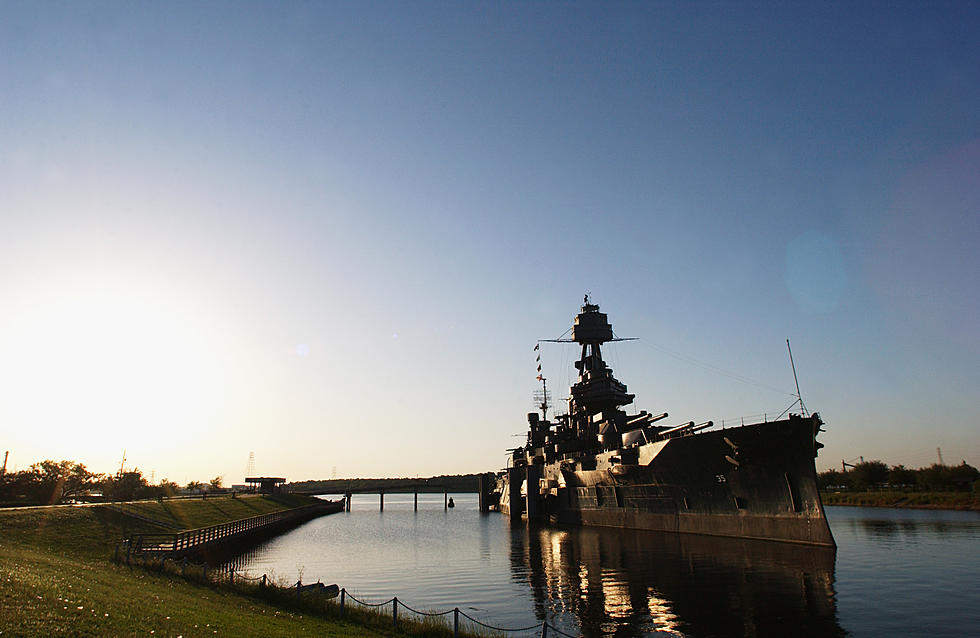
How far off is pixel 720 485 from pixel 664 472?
15.9 feet

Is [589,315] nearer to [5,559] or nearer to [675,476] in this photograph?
[675,476]

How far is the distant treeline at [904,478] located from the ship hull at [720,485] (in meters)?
56.9

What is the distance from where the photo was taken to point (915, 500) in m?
81.1

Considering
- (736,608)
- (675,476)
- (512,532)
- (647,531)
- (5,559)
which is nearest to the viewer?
(5,559)

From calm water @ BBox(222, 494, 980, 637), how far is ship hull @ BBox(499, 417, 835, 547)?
158 centimetres

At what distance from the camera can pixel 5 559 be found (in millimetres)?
19469

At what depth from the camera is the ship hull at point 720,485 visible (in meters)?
33.6

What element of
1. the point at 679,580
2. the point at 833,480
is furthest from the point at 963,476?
the point at 679,580

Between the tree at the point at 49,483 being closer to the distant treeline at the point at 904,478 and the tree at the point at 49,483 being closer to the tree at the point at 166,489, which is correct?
the tree at the point at 166,489

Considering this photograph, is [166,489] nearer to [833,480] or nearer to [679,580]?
[679,580]

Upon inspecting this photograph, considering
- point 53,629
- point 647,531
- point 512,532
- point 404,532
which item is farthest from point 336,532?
point 53,629

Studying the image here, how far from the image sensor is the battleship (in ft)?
112

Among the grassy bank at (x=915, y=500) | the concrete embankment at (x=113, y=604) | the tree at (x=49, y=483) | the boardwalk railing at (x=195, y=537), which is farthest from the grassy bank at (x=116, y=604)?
the grassy bank at (x=915, y=500)

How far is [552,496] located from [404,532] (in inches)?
732
